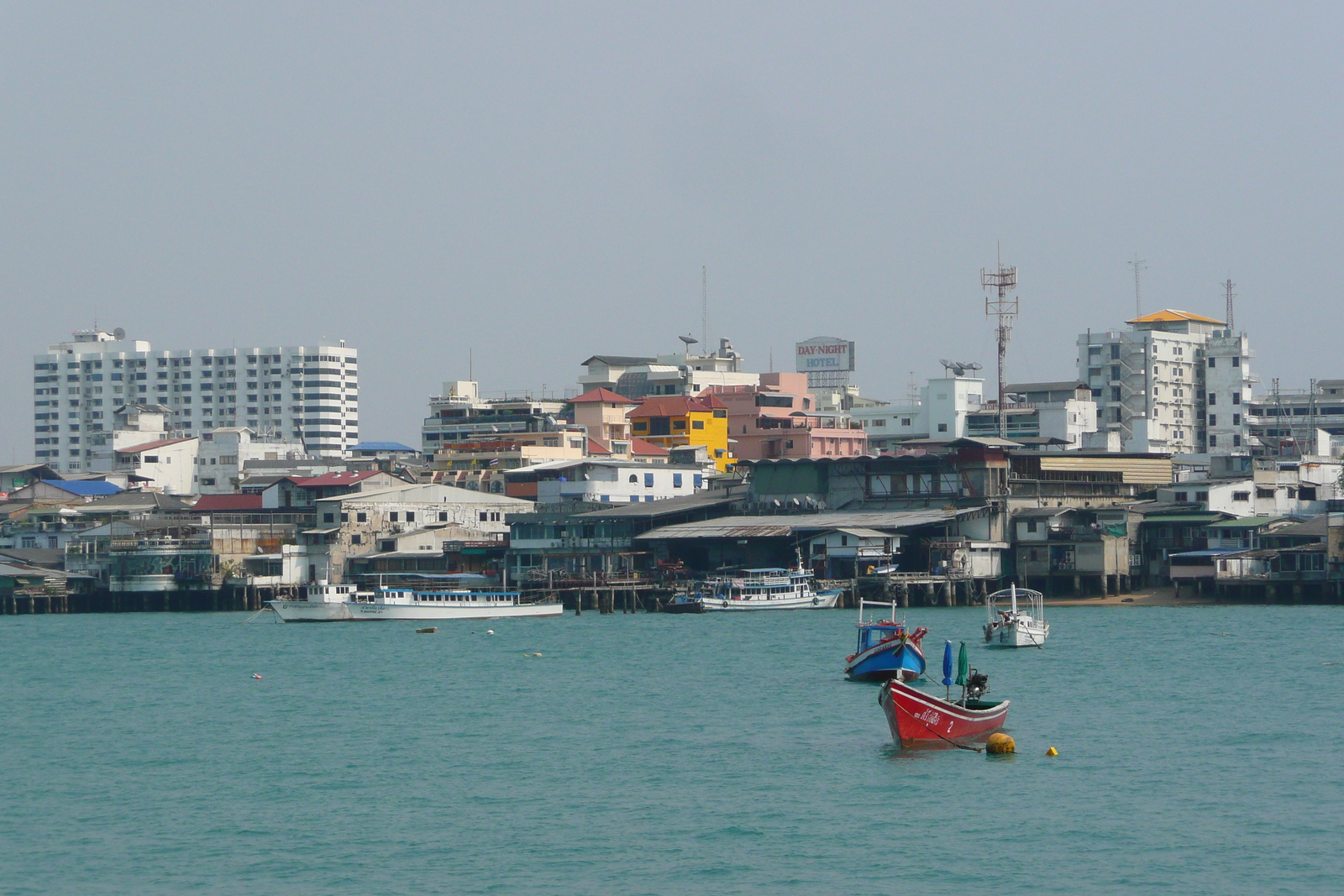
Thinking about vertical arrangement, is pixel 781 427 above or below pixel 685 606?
above

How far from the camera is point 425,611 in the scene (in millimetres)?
89188

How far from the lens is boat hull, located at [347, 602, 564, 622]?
89.1 m

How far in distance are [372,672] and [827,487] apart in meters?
42.8

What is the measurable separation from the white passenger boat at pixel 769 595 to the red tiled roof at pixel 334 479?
2856 centimetres

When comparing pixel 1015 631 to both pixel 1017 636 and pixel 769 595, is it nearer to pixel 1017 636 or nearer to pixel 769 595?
pixel 1017 636


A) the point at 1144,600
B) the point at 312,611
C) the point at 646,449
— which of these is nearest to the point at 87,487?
the point at 646,449

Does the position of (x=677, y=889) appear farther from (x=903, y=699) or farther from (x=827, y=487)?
(x=827, y=487)

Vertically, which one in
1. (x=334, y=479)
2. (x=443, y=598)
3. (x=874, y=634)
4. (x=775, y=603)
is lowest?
(x=874, y=634)

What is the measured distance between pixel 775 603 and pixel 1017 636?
24.7m

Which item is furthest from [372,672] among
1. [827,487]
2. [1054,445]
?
[1054,445]

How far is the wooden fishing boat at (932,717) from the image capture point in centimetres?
3978

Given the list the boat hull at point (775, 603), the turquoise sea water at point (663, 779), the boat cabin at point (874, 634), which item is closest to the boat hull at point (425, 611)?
the boat hull at point (775, 603)

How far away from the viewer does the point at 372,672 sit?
2472 inches

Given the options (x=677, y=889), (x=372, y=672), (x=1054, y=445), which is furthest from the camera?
(x=1054, y=445)
